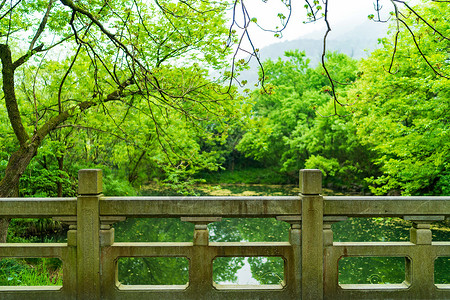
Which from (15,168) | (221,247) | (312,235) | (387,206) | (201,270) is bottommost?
(201,270)

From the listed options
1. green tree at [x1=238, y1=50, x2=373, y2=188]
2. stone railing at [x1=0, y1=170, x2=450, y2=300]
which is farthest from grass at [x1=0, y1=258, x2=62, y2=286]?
green tree at [x1=238, y1=50, x2=373, y2=188]

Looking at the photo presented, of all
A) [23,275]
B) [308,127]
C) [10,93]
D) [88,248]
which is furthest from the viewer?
[308,127]

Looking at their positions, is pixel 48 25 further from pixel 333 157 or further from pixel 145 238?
pixel 333 157

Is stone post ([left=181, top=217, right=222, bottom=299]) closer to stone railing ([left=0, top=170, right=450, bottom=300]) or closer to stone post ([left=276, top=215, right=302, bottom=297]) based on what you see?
stone railing ([left=0, top=170, right=450, bottom=300])

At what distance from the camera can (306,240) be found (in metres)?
3.26

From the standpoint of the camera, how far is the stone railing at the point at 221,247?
10.6 feet

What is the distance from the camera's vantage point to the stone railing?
10.6 feet

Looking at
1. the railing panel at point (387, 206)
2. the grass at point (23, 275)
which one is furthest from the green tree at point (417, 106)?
the grass at point (23, 275)

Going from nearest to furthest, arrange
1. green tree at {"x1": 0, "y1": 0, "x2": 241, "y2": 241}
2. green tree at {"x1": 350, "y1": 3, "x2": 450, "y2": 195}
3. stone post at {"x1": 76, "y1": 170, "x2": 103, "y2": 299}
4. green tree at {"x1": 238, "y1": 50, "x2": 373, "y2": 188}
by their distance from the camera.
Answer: stone post at {"x1": 76, "y1": 170, "x2": 103, "y2": 299} → green tree at {"x1": 0, "y1": 0, "x2": 241, "y2": 241} → green tree at {"x1": 350, "y1": 3, "x2": 450, "y2": 195} → green tree at {"x1": 238, "y1": 50, "x2": 373, "y2": 188}

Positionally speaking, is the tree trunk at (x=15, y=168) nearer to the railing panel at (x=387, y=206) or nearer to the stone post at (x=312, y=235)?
the stone post at (x=312, y=235)

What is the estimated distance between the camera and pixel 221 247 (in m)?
3.29

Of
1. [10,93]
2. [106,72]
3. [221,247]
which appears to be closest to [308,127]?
[106,72]

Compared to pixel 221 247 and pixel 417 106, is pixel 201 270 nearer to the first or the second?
pixel 221 247

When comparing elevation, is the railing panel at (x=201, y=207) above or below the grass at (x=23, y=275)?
above
